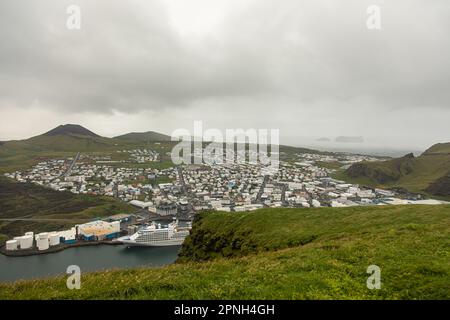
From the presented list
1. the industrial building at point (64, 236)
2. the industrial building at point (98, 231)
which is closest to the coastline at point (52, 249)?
the industrial building at point (64, 236)

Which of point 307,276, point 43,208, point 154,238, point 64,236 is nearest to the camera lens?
point 307,276

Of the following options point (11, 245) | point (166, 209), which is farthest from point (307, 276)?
point (166, 209)

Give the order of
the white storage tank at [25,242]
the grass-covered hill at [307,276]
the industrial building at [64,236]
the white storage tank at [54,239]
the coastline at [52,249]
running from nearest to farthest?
the grass-covered hill at [307,276], the coastline at [52,249], the industrial building at [64,236], the white storage tank at [25,242], the white storage tank at [54,239]

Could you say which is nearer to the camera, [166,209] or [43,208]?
[166,209]

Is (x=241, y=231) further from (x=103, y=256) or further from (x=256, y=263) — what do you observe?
(x=103, y=256)

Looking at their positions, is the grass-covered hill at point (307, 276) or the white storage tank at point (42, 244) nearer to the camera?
the grass-covered hill at point (307, 276)

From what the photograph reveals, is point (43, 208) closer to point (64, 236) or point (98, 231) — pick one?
point (64, 236)

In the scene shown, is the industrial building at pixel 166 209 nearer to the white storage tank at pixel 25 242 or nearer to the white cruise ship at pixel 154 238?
the white cruise ship at pixel 154 238

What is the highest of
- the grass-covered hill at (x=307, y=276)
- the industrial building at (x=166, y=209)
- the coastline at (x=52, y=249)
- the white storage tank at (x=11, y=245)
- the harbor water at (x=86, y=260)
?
the grass-covered hill at (x=307, y=276)

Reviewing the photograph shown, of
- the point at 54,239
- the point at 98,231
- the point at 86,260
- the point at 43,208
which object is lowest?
the point at 86,260
